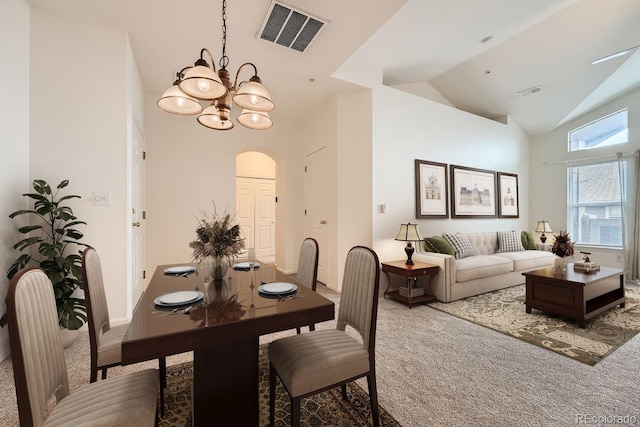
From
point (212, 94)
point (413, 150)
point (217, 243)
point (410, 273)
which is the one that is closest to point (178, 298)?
point (217, 243)

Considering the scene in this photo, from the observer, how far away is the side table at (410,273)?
135 inches

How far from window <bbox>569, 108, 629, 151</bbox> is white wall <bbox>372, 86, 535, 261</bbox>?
144 cm

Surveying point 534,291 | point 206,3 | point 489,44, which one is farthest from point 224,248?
point 489,44

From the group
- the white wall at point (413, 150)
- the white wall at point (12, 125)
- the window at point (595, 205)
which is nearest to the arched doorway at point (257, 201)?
the white wall at point (413, 150)

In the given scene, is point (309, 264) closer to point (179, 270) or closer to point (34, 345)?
point (179, 270)

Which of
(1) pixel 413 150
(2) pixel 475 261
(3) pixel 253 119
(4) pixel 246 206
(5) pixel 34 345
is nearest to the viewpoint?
(5) pixel 34 345

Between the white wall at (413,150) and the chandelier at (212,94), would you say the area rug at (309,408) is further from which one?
the white wall at (413,150)

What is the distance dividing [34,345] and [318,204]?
12.5 ft

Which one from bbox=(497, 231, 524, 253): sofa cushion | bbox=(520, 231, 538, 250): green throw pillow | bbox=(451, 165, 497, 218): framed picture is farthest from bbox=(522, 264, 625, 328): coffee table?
bbox=(520, 231, 538, 250): green throw pillow

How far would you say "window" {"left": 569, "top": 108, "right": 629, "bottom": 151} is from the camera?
5027 millimetres

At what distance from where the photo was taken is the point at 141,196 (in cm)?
371

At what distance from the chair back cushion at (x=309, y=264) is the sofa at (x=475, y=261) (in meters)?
2.19

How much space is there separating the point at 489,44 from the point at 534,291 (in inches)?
128

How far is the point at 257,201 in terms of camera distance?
23.0 feet
